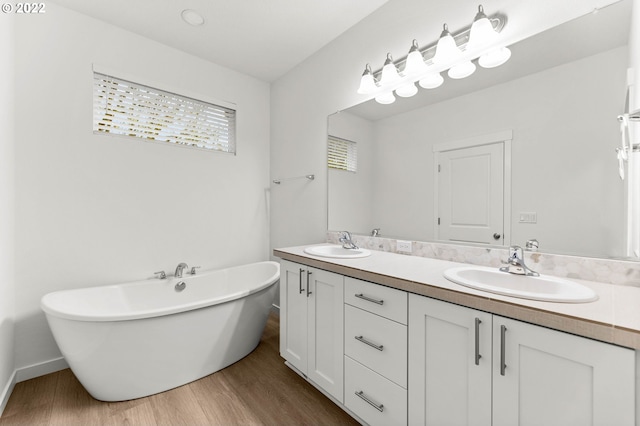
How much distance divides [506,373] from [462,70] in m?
1.51

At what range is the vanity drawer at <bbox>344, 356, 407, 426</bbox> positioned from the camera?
1220 mm

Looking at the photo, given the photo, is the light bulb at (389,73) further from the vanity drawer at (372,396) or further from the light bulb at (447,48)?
the vanity drawer at (372,396)

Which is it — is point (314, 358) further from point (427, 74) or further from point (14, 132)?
point (14, 132)

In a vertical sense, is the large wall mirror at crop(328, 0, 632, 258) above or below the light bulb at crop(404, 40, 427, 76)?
below

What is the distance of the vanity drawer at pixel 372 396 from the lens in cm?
122

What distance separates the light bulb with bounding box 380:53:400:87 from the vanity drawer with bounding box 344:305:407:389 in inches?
59.9

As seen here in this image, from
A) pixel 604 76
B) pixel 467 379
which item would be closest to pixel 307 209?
pixel 467 379

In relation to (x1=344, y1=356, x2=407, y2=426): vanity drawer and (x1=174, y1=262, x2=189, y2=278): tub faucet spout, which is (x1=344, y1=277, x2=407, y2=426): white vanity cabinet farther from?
(x1=174, y1=262, x2=189, y2=278): tub faucet spout

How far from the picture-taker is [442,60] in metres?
1.64

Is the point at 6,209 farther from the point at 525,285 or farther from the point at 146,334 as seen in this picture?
the point at 525,285

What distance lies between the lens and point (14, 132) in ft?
6.07

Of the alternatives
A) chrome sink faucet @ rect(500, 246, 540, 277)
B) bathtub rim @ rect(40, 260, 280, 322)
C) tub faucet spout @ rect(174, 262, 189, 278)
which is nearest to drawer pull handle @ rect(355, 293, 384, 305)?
chrome sink faucet @ rect(500, 246, 540, 277)

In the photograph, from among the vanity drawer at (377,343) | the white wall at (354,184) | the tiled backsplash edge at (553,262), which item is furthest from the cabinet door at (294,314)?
the tiled backsplash edge at (553,262)

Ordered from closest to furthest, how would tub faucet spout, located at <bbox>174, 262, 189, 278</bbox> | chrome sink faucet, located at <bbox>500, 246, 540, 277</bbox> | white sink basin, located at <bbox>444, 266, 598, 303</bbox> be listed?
white sink basin, located at <bbox>444, 266, 598, 303</bbox>
chrome sink faucet, located at <bbox>500, 246, 540, 277</bbox>
tub faucet spout, located at <bbox>174, 262, 189, 278</bbox>
